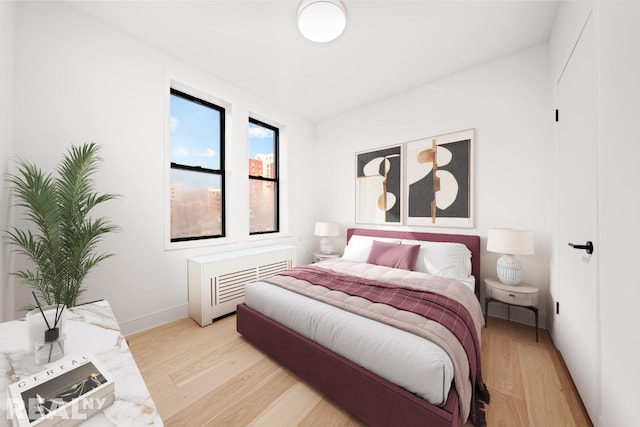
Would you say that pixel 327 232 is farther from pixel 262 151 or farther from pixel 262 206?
pixel 262 151

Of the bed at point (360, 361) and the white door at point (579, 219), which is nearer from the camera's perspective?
the bed at point (360, 361)

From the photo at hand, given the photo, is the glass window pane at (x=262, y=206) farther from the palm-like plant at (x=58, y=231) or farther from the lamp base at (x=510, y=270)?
the lamp base at (x=510, y=270)

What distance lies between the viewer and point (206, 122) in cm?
312

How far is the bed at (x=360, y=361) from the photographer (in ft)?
3.81

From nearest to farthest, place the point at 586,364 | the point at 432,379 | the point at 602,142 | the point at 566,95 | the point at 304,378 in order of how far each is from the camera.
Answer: the point at 432,379 → the point at 602,142 → the point at 586,364 → the point at 304,378 → the point at 566,95

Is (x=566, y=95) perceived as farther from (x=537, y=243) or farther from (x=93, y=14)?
(x=93, y=14)

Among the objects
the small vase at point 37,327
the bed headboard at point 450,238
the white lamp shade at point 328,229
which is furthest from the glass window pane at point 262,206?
the small vase at point 37,327

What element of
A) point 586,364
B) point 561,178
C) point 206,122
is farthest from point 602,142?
point 206,122

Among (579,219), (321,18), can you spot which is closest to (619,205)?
(579,219)

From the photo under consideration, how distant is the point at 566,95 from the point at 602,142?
94 cm

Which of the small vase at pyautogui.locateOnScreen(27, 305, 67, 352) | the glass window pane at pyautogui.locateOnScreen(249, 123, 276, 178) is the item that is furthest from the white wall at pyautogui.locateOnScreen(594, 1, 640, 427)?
the glass window pane at pyautogui.locateOnScreen(249, 123, 276, 178)

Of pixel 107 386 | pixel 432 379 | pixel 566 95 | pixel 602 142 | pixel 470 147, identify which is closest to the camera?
pixel 107 386

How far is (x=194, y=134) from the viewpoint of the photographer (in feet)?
9.88

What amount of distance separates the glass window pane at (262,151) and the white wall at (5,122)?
2214 mm
